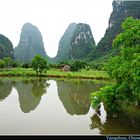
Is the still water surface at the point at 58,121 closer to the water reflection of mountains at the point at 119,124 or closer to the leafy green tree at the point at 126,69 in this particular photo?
the water reflection of mountains at the point at 119,124

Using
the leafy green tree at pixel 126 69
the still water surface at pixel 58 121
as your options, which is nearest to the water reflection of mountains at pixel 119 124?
the still water surface at pixel 58 121

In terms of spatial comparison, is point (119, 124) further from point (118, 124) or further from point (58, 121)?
point (58, 121)

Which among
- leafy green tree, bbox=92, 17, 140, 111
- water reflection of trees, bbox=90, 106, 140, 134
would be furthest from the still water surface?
leafy green tree, bbox=92, 17, 140, 111

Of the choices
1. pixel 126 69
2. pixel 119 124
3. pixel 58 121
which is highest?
pixel 126 69

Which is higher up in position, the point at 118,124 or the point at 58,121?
the point at 58,121

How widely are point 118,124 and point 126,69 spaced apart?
323 centimetres

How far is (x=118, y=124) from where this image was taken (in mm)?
15117

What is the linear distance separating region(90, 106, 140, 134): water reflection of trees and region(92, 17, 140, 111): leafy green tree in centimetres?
86

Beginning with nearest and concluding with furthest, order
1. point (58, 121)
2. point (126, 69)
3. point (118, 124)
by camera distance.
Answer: point (126, 69), point (118, 124), point (58, 121)

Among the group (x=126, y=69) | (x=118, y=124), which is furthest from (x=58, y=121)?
(x=126, y=69)

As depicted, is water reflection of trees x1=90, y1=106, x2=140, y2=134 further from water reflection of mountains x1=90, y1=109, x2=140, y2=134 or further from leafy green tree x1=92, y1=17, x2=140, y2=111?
leafy green tree x1=92, y1=17, x2=140, y2=111

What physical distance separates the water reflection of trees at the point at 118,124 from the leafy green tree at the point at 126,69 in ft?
2.81

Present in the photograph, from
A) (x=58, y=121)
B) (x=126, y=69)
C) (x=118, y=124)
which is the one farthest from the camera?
(x=58, y=121)

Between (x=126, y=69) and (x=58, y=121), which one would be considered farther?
(x=58, y=121)
